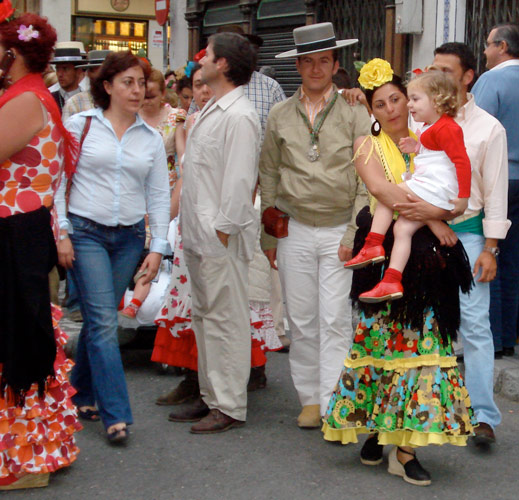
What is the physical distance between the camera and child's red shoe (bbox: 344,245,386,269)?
4438mm

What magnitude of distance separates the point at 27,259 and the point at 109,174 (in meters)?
0.89

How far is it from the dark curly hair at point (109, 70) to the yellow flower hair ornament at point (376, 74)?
4.36 feet

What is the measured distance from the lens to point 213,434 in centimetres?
526

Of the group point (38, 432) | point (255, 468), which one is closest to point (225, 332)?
point (255, 468)

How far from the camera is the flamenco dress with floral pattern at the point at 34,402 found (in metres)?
4.37

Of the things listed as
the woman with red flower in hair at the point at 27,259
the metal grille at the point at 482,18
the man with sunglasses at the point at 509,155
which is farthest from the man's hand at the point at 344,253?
the metal grille at the point at 482,18

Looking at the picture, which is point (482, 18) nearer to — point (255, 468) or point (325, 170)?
point (325, 170)

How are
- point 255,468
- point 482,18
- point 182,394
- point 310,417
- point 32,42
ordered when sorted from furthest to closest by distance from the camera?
point 482,18 → point 182,394 → point 310,417 → point 255,468 → point 32,42

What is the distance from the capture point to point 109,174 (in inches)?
201

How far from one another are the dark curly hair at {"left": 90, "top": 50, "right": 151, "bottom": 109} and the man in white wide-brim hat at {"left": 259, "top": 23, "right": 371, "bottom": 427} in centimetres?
87

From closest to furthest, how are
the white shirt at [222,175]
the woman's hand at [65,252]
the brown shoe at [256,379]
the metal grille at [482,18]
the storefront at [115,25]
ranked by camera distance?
the woman's hand at [65,252]
the white shirt at [222,175]
the brown shoe at [256,379]
the metal grille at [482,18]
the storefront at [115,25]

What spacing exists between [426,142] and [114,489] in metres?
2.12

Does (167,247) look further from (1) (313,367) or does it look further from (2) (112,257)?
(1) (313,367)

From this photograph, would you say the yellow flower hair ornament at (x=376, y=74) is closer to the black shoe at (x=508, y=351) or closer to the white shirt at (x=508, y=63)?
the white shirt at (x=508, y=63)
